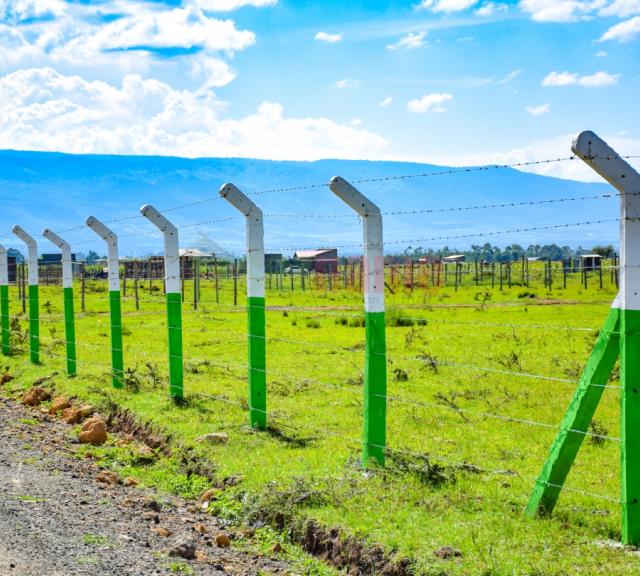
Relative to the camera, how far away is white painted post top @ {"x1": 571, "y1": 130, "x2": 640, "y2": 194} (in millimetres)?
5430

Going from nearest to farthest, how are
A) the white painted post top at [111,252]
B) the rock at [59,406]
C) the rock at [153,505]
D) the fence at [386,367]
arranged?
the fence at [386,367]
the rock at [153,505]
the rock at [59,406]
the white painted post top at [111,252]

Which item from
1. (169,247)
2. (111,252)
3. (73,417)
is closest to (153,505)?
(73,417)

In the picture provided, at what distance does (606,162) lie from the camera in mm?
5453

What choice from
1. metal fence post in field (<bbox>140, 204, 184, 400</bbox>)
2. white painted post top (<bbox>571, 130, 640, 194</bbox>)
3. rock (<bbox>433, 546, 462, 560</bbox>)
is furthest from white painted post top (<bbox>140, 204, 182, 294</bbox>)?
white painted post top (<bbox>571, 130, 640, 194</bbox>)

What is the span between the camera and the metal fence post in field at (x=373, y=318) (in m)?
7.34

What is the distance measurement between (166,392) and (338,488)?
219 inches

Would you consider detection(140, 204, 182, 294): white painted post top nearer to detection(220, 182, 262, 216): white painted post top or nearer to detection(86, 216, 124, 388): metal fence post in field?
detection(86, 216, 124, 388): metal fence post in field

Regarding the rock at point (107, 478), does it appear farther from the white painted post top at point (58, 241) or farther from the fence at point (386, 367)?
the white painted post top at point (58, 241)

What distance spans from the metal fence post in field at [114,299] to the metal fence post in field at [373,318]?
20.8 ft

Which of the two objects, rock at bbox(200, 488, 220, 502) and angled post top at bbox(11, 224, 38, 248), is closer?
rock at bbox(200, 488, 220, 502)

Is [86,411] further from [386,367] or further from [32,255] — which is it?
[32,255]

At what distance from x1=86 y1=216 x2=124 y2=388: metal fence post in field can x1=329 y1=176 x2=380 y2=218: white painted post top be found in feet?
21.2

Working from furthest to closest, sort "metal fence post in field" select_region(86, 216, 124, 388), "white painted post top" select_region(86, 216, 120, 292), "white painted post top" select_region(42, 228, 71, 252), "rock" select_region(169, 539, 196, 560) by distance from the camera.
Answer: "white painted post top" select_region(42, 228, 71, 252) → "white painted post top" select_region(86, 216, 120, 292) → "metal fence post in field" select_region(86, 216, 124, 388) → "rock" select_region(169, 539, 196, 560)

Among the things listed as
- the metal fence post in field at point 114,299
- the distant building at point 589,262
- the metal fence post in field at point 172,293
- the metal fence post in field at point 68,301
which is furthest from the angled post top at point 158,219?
the distant building at point 589,262
